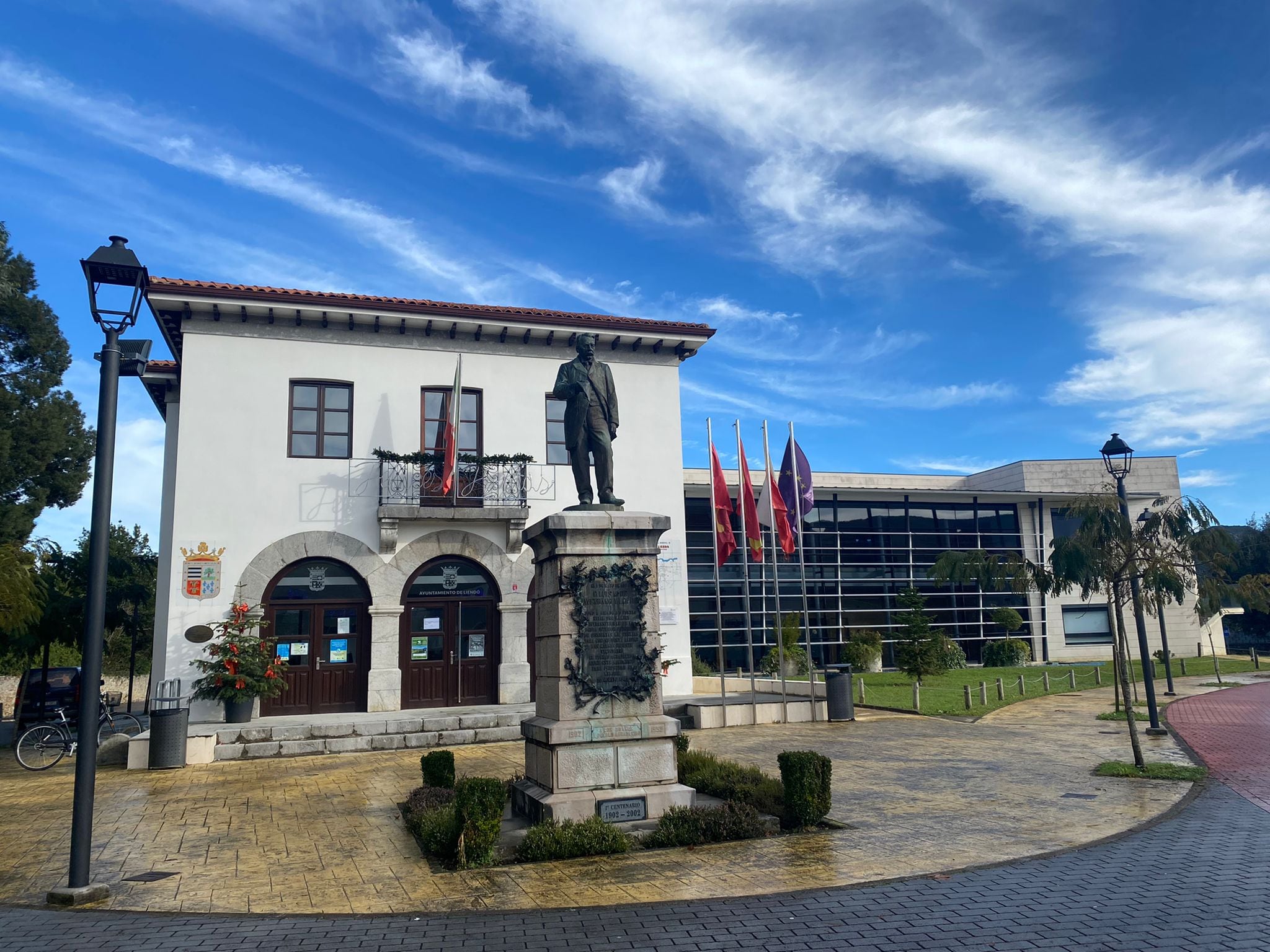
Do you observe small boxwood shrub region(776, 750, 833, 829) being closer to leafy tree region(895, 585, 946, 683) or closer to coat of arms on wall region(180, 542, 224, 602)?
coat of arms on wall region(180, 542, 224, 602)

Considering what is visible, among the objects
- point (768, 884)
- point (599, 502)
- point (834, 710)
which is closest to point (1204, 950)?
point (768, 884)

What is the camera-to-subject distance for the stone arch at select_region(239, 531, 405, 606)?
17.6 m

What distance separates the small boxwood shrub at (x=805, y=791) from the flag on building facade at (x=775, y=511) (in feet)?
31.4

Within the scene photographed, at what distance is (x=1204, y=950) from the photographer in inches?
213

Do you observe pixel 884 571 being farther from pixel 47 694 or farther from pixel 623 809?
pixel 47 694

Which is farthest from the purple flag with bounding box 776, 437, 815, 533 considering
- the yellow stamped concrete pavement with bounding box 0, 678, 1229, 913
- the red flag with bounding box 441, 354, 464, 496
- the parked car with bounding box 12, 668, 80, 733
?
the parked car with bounding box 12, 668, 80, 733

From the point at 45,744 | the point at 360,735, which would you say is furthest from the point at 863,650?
the point at 45,744

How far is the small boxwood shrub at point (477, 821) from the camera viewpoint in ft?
25.0

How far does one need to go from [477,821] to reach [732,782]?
338 centimetres

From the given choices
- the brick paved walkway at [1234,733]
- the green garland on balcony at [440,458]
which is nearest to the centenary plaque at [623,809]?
the brick paved walkway at [1234,733]

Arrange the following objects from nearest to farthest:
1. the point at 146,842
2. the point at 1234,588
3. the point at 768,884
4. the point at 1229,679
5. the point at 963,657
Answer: the point at 768,884
the point at 146,842
the point at 1234,588
the point at 1229,679
the point at 963,657

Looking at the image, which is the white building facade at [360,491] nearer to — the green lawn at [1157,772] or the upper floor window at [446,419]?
the upper floor window at [446,419]

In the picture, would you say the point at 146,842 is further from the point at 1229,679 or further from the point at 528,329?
the point at 1229,679

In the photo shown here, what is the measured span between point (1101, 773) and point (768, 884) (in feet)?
24.5
